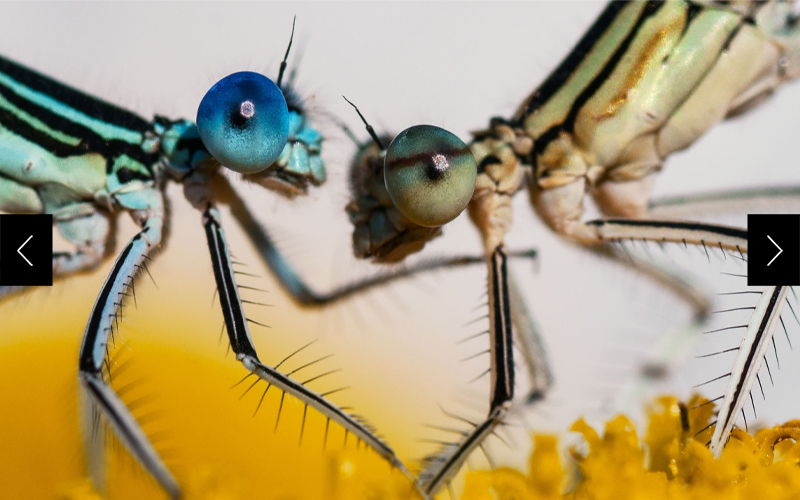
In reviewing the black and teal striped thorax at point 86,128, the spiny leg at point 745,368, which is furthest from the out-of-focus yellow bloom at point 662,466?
the black and teal striped thorax at point 86,128

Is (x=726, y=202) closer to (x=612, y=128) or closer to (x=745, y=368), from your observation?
(x=612, y=128)

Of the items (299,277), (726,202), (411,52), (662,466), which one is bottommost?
(662,466)

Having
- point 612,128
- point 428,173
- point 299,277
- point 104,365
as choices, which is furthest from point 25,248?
point 612,128

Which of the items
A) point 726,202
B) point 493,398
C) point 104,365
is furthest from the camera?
point 726,202

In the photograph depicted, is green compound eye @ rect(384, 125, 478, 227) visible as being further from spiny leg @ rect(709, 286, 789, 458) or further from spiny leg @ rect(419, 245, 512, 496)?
spiny leg @ rect(709, 286, 789, 458)

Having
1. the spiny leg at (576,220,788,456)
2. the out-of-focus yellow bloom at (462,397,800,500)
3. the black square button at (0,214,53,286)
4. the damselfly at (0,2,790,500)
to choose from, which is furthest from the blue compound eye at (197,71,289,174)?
the damselfly at (0,2,790,500)

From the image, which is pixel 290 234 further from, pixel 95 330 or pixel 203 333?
pixel 95 330
